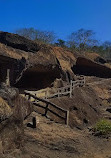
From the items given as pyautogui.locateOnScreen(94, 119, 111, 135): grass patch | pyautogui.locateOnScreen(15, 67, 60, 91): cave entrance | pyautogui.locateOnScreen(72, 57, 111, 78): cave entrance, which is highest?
pyautogui.locateOnScreen(72, 57, 111, 78): cave entrance

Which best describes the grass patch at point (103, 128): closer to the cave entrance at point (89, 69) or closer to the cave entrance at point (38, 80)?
the cave entrance at point (38, 80)

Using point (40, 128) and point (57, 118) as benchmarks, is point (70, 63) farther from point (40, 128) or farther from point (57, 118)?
point (40, 128)

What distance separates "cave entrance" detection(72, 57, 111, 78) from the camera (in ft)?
93.7

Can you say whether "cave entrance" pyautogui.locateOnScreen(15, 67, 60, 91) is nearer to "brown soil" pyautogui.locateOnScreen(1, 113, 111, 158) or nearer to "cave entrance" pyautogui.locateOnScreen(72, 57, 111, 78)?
"cave entrance" pyautogui.locateOnScreen(72, 57, 111, 78)

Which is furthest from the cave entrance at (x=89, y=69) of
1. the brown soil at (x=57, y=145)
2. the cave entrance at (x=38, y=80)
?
the brown soil at (x=57, y=145)

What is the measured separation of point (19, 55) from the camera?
642 inches

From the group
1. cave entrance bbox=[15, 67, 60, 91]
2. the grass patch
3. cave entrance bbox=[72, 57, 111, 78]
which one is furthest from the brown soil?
cave entrance bbox=[72, 57, 111, 78]

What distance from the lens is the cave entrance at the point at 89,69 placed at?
93.7ft

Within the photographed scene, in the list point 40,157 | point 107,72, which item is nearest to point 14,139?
point 40,157

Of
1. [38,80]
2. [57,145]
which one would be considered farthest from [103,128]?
[38,80]

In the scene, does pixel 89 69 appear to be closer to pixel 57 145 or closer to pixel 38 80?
pixel 38 80

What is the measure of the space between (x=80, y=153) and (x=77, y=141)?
1.46 meters

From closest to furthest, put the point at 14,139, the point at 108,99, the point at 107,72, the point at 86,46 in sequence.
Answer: the point at 14,139 < the point at 108,99 < the point at 107,72 < the point at 86,46

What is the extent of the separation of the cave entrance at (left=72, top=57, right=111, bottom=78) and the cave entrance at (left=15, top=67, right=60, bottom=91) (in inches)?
304
